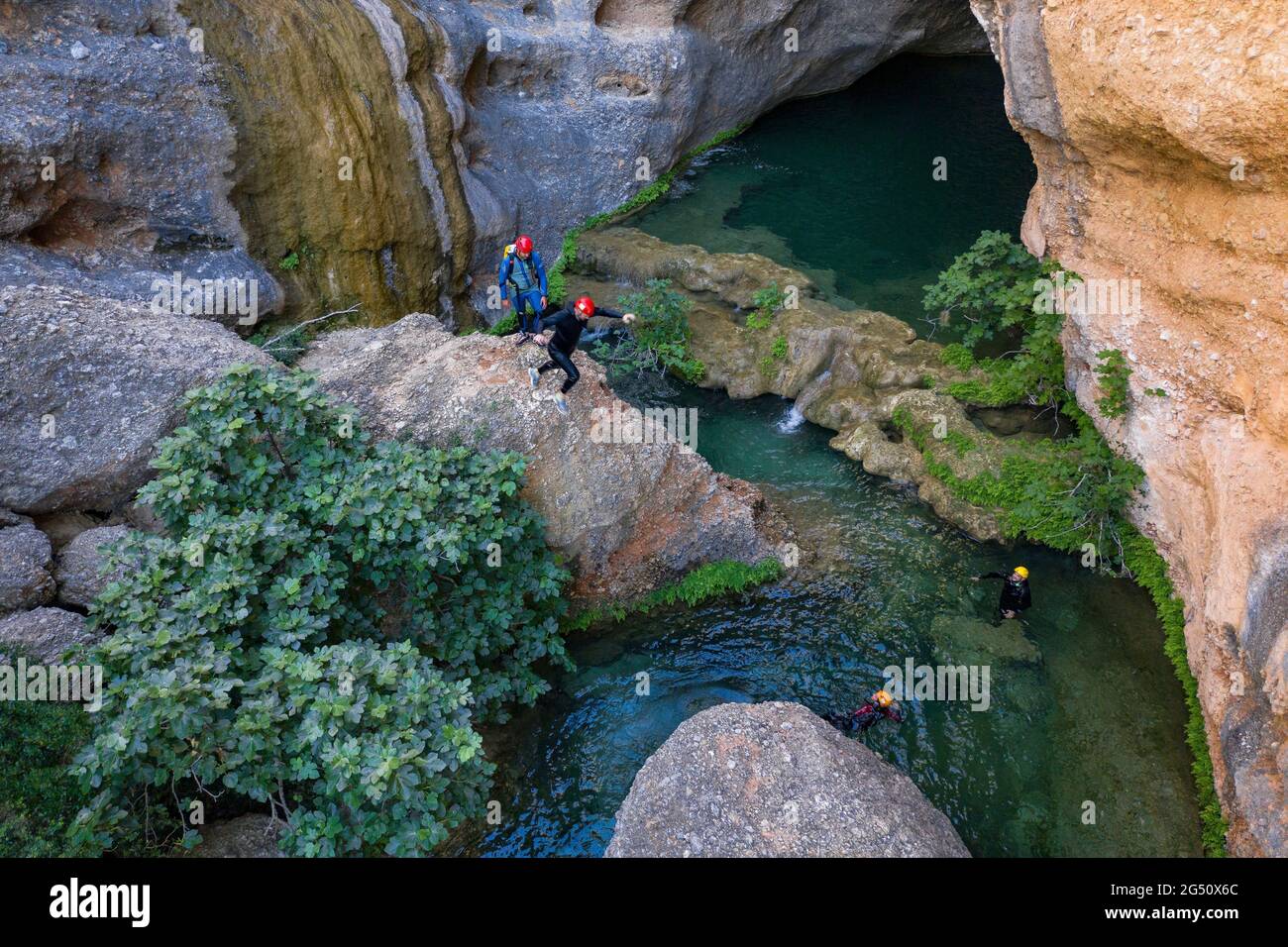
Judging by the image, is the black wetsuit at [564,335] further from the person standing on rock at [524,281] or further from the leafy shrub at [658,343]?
the leafy shrub at [658,343]

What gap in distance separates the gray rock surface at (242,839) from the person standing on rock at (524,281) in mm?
6379

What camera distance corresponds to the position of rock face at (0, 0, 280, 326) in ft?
37.6

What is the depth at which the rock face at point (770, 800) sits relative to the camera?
26.1 feet

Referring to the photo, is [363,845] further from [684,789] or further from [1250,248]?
[1250,248]

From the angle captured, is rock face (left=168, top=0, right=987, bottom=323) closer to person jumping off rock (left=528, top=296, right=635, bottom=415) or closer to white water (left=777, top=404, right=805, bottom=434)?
person jumping off rock (left=528, top=296, right=635, bottom=415)

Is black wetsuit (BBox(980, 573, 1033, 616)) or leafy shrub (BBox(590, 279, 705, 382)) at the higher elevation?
leafy shrub (BBox(590, 279, 705, 382))

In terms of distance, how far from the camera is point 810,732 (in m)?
8.88

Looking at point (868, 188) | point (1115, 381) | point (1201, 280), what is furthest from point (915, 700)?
point (868, 188)

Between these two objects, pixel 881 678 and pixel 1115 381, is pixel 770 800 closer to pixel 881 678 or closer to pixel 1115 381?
pixel 881 678

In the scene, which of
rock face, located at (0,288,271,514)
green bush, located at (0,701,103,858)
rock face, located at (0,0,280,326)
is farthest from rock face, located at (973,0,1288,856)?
rock face, located at (0,0,280,326)

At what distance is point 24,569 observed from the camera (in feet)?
30.0

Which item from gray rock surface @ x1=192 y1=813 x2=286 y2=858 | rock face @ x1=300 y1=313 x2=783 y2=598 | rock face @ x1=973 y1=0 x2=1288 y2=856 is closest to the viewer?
gray rock surface @ x1=192 y1=813 x2=286 y2=858

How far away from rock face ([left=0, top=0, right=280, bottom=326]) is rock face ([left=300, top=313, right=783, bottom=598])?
300cm
